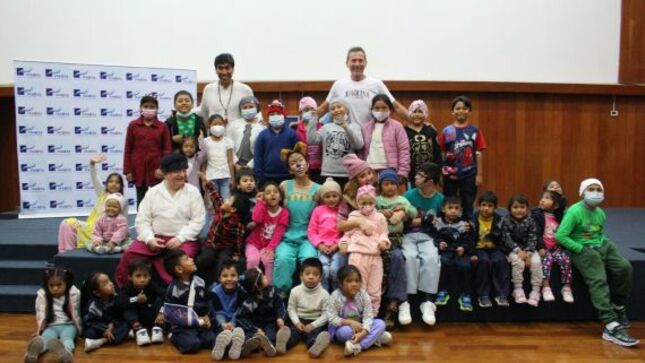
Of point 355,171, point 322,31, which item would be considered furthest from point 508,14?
point 355,171

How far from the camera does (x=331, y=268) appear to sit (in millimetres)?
3938

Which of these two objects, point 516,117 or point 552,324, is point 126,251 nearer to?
point 552,324

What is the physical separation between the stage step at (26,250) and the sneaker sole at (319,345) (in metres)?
2.61

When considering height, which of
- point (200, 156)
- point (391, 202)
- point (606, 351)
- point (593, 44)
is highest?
point (593, 44)

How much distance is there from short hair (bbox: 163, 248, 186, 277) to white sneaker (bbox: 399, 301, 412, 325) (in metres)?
1.53

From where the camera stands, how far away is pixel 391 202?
4199 mm

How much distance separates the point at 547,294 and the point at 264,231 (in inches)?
81.1

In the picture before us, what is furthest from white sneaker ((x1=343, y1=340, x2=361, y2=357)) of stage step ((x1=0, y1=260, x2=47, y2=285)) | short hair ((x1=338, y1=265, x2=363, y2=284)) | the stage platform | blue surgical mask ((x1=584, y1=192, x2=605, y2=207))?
stage step ((x1=0, y1=260, x2=47, y2=285))

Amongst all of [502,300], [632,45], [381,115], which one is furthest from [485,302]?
[632,45]

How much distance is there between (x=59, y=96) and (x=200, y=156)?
2479mm

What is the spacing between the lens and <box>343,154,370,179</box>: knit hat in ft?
13.8

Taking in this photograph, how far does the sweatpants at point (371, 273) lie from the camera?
12.6 ft

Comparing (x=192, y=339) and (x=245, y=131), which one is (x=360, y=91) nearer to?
(x=245, y=131)

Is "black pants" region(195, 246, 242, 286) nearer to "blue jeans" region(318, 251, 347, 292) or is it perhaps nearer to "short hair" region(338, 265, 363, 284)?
"blue jeans" region(318, 251, 347, 292)
